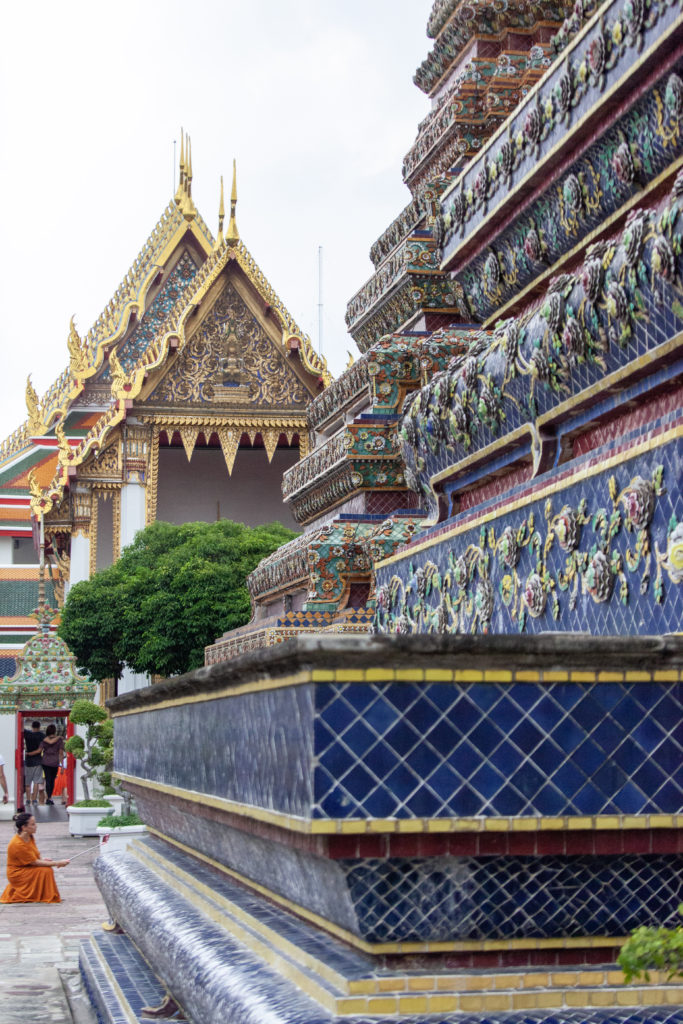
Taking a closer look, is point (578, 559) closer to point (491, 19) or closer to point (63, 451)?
point (491, 19)

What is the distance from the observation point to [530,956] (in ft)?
9.40

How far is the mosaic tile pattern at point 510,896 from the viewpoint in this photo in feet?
9.25

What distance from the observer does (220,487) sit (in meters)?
28.9

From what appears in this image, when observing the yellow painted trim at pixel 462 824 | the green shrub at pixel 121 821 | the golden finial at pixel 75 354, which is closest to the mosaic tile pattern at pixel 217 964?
the yellow painted trim at pixel 462 824

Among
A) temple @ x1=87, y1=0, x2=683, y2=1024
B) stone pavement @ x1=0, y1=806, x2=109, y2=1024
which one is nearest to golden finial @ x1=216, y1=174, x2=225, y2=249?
stone pavement @ x1=0, y1=806, x2=109, y2=1024

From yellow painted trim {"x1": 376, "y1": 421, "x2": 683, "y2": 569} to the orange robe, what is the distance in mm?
6863

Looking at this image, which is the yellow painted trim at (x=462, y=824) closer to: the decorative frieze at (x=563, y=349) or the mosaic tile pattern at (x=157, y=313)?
the decorative frieze at (x=563, y=349)

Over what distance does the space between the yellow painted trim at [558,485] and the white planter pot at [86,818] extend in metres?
13.9

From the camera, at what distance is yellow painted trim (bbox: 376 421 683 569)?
3947 mm

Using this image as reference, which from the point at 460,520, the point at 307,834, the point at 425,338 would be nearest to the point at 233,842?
the point at 307,834

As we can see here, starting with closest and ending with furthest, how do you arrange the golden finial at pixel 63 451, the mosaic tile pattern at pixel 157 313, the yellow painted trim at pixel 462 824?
the yellow painted trim at pixel 462 824 < the golden finial at pixel 63 451 < the mosaic tile pattern at pixel 157 313

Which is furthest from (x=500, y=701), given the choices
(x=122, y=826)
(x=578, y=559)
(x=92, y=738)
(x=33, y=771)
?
(x=33, y=771)

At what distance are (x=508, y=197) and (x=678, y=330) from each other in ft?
6.26

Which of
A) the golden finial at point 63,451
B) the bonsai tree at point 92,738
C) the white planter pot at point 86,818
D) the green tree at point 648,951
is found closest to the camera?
the green tree at point 648,951
